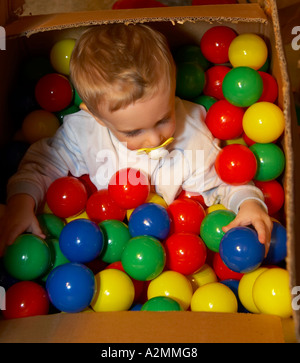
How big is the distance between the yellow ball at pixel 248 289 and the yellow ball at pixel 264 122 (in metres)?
0.31

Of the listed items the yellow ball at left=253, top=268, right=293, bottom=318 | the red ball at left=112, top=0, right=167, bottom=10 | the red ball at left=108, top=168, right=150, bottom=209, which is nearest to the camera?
the yellow ball at left=253, top=268, right=293, bottom=318

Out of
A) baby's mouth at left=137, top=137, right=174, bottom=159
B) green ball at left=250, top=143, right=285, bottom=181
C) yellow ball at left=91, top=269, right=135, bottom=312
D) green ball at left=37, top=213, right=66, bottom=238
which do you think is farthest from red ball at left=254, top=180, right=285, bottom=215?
green ball at left=37, top=213, right=66, bottom=238

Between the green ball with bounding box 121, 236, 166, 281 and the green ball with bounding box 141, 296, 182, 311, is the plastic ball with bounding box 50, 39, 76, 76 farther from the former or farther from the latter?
the green ball with bounding box 141, 296, 182, 311

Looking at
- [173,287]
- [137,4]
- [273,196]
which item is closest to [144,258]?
[173,287]

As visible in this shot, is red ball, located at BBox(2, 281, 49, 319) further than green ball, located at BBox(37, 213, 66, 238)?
No

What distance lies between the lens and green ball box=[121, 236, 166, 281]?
0.90 meters

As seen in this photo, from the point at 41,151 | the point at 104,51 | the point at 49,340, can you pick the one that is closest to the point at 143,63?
the point at 104,51

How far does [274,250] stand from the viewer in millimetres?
927

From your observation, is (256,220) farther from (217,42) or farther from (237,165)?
(217,42)

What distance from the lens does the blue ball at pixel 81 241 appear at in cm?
91

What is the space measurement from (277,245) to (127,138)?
1.23 feet

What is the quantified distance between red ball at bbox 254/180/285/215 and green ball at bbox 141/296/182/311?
34 cm

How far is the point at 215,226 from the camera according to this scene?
965mm

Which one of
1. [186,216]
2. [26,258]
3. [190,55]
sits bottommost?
[26,258]
